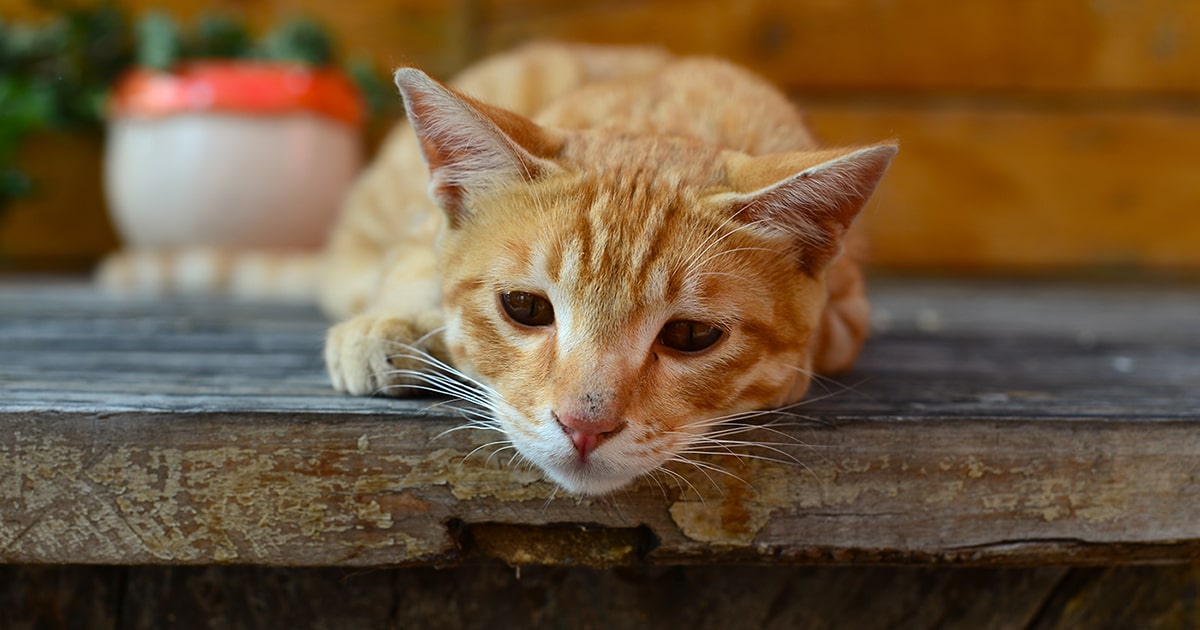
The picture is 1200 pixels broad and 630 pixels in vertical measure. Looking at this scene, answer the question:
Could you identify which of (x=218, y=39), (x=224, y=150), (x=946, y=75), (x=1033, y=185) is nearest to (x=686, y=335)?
(x=224, y=150)

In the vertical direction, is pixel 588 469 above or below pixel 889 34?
below

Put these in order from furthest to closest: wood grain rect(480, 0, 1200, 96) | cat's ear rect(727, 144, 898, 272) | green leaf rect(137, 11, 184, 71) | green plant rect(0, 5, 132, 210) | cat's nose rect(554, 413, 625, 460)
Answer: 1. wood grain rect(480, 0, 1200, 96)
2. green plant rect(0, 5, 132, 210)
3. green leaf rect(137, 11, 184, 71)
4. cat's ear rect(727, 144, 898, 272)
5. cat's nose rect(554, 413, 625, 460)

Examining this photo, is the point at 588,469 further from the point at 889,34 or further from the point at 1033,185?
the point at 1033,185

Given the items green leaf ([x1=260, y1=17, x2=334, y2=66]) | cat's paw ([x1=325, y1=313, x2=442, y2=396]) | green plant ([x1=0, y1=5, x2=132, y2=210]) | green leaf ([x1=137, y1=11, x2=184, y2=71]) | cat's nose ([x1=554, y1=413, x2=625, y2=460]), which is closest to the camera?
cat's nose ([x1=554, y1=413, x2=625, y2=460])

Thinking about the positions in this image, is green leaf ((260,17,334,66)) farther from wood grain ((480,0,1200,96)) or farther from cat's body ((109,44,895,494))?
cat's body ((109,44,895,494))

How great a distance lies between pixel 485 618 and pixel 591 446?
0.48 m

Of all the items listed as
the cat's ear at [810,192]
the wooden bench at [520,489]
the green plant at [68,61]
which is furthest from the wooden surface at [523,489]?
the green plant at [68,61]

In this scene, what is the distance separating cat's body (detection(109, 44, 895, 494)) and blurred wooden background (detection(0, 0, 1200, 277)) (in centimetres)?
210

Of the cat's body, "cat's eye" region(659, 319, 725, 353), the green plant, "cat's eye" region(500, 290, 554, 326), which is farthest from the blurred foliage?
"cat's eye" region(659, 319, 725, 353)

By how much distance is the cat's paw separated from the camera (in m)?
1.35

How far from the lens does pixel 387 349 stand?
1.37 meters

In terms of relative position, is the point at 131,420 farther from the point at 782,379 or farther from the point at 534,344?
the point at 782,379

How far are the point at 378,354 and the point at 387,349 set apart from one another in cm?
2

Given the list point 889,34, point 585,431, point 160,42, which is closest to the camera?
point 585,431
